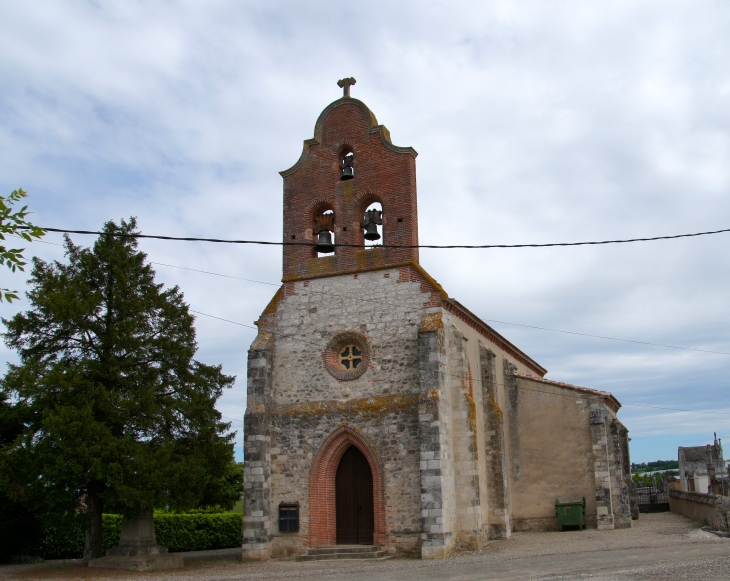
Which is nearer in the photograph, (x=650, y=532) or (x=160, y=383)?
(x=160, y=383)

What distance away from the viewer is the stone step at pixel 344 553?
17172 mm

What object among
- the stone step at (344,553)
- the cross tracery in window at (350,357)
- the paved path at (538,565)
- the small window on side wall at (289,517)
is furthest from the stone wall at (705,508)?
the small window on side wall at (289,517)

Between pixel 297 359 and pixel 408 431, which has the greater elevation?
pixel 297 359

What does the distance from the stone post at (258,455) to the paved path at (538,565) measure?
2.80 ft

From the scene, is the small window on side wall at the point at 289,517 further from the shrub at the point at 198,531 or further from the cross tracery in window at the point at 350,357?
the shrub at the point at 198,531

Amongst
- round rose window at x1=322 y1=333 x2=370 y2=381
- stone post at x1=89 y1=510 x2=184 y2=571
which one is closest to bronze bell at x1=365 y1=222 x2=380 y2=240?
round rose window at x1=322 y1=333 x2=370 y2=381

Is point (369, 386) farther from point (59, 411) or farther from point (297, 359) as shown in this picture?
point (59, 411)

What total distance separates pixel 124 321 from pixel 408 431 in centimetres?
753

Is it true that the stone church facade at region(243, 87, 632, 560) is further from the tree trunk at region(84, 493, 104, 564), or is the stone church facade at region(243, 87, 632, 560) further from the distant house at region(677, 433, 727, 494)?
the distant house at region(677, 433, 727, 494)

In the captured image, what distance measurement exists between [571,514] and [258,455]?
10.1 m

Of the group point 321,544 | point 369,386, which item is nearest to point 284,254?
point 369,386

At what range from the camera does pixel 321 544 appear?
1836 centimetres

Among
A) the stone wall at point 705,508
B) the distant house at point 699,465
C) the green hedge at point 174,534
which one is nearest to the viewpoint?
the stone wall at point 705,508

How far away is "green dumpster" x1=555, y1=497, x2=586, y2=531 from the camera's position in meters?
22.0
